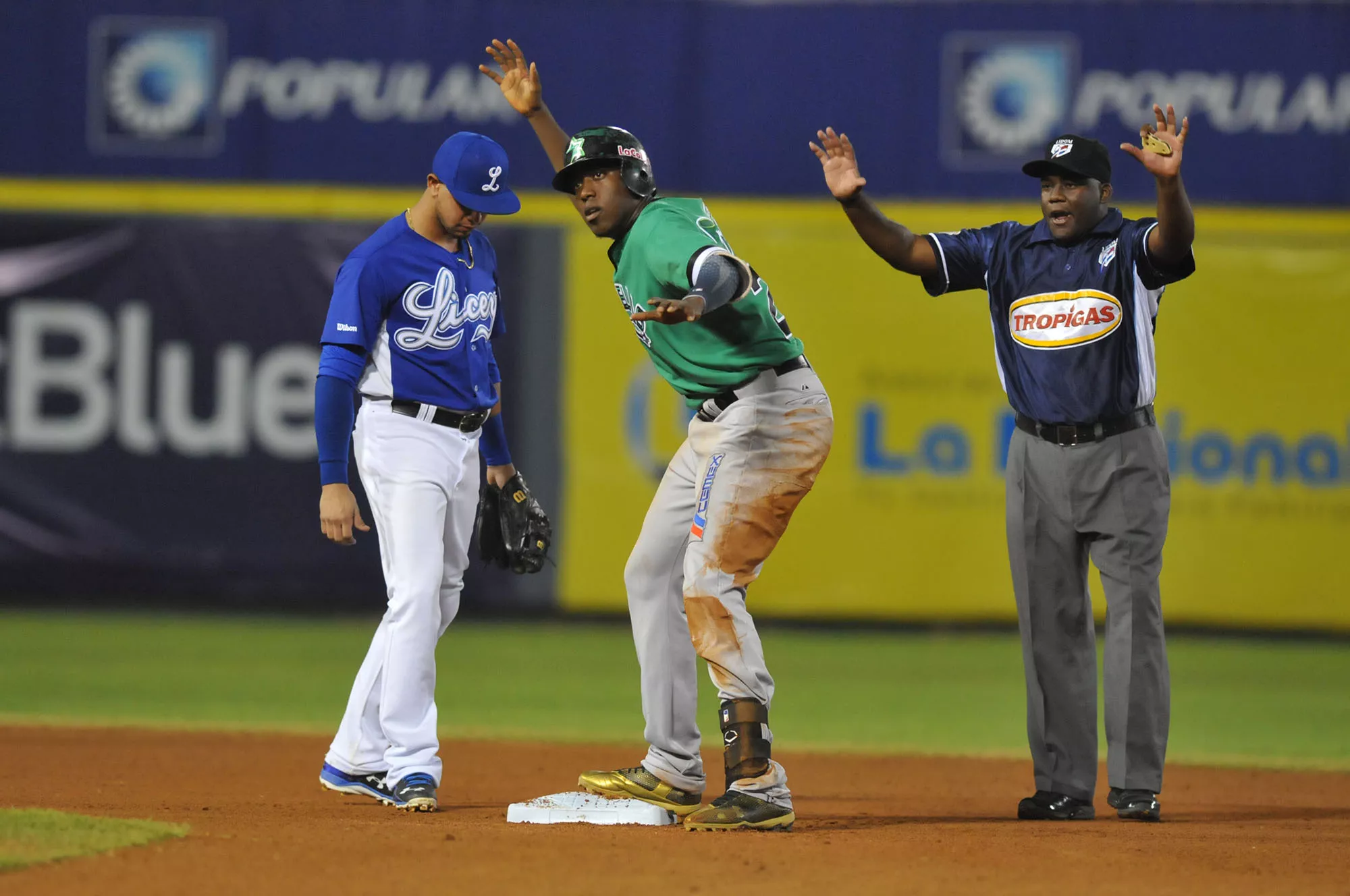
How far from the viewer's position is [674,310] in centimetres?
420

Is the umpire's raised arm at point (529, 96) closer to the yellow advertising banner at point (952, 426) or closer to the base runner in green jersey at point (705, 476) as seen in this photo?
the base runner in green jersey at point (705, 476)

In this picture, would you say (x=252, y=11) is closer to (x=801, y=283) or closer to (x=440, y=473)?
(x=801, y=283)

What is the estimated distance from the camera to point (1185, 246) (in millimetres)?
4906

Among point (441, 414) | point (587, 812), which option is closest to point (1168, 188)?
point (441, 414)

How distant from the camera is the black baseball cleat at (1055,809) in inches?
202

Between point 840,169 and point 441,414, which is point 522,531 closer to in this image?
point 441,414

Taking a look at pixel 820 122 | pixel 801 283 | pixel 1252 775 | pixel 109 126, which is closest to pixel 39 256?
pixel 109 126

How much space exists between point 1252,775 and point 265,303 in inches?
274

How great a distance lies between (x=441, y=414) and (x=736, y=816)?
→ 60.0 inches

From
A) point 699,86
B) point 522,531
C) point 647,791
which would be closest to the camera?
point 647,791

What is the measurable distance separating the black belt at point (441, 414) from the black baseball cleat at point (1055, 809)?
6.79ft

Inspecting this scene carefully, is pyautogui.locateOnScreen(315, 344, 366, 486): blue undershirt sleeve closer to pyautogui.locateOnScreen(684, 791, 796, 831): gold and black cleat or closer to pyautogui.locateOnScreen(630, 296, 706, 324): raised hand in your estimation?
pyautogui.locateOnScreen(630, 296, 706, 324): raised hand

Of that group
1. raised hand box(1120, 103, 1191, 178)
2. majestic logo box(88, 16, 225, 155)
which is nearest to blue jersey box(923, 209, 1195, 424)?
raised hand box(1120, 103, 1191, 178)

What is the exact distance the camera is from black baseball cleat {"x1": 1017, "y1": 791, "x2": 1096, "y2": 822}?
5129mm
